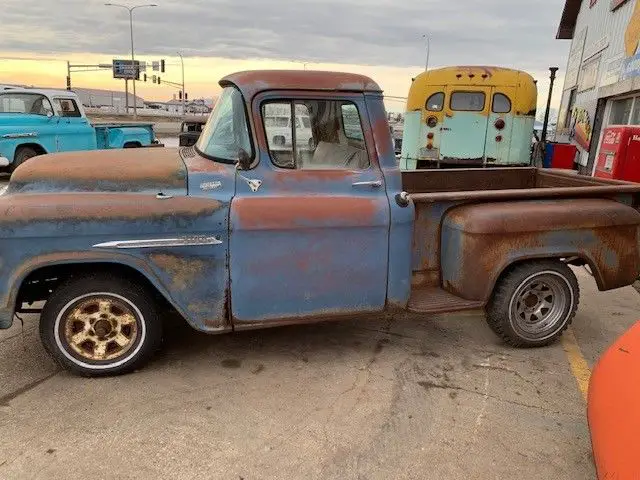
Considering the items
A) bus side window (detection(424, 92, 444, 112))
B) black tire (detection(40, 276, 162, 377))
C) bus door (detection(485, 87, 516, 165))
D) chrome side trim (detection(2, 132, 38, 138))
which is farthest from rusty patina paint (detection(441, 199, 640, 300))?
chrome side trim (detection(2, 132, 38, 138))

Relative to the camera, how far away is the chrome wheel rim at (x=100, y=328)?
3658 mm

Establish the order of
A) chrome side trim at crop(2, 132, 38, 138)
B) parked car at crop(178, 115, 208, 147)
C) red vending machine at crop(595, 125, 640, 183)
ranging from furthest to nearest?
parked car at crop(178, 115, 208, 147)
chrome side trim at crop(2, 132, 38, 138)
red vending machine at crop(595, 125, 640, 183)

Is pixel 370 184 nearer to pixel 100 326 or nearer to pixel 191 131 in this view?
pixel 100 326

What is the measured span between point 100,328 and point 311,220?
162 cm

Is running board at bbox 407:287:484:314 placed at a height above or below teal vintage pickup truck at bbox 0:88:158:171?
below

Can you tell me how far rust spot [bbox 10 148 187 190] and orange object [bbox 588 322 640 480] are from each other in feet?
9.11

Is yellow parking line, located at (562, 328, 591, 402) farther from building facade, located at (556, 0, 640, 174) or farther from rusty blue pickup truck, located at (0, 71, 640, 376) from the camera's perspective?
building facade, located at (556, 0, 640, 174)

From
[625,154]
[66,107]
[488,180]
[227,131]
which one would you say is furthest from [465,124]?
[66,107]

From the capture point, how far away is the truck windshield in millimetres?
3775

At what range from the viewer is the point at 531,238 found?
13.7 ft

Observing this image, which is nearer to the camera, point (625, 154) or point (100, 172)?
point (100, 172)

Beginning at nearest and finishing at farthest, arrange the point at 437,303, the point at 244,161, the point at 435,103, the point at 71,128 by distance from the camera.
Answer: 1. the point at 244,161
2. the point at 437,303
3. the point at 435,103
4. the point at 71,128

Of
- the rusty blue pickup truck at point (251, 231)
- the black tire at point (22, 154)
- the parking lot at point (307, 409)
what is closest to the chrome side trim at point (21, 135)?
the black tire at point (22, 154)

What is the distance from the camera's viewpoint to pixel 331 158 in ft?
12.9
